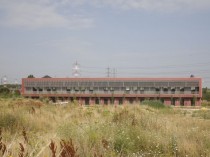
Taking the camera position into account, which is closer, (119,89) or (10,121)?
(10,121)

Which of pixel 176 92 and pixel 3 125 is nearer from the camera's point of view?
pixel 3 125

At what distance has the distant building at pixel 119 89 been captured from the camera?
233ft

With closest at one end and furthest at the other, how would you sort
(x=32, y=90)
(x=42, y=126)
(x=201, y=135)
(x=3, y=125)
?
(x=201, y=135) < (x=3, y=125) < (x=42, y=126) < (x=32, y=90)

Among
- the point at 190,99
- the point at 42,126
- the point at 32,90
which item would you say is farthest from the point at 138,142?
the point at 32,90

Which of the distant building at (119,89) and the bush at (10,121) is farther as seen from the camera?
the distant building at (119,89)

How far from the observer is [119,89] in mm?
75688

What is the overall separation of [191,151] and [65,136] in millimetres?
3268

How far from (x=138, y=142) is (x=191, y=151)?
1510 millimetres

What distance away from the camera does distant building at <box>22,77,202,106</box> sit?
71.1 metres

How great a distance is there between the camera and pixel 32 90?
8162 centimetres

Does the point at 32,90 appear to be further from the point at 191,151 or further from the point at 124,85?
the point at 191,151

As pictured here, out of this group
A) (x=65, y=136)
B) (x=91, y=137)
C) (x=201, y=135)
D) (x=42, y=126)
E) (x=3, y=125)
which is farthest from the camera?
(x=42, y=126)

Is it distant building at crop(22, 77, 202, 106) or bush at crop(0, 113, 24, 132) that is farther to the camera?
distant building at crop(22, 77, 202, 106)

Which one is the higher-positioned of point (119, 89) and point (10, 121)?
point (10, 121)
